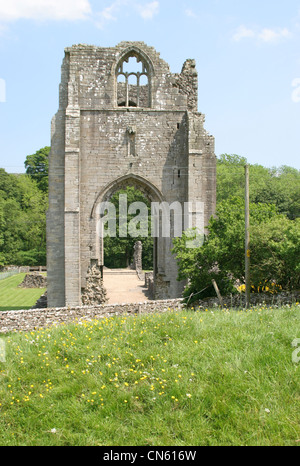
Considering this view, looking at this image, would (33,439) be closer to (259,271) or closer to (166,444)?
(166,444)

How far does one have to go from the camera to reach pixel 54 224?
15633 mm

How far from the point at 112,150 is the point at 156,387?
1156cm

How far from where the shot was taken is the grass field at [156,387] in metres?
4.86

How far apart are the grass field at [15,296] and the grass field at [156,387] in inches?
545

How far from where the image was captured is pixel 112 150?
15.6 metres

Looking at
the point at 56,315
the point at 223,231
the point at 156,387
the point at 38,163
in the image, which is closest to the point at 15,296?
the point at 56,315

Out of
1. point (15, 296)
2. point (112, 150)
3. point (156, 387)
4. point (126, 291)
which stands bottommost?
point (15, 296)

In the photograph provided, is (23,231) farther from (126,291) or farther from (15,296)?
(126,291)

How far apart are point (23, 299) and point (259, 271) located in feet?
54.4

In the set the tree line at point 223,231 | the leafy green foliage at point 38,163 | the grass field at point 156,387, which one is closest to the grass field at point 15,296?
the tree line at point 223,231

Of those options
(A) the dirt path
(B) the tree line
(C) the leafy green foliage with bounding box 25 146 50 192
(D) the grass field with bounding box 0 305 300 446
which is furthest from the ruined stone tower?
(C) the leafy green foliage with bounding box 25 146 50 192

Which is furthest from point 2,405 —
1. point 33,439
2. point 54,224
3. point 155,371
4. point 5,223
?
point 5,223

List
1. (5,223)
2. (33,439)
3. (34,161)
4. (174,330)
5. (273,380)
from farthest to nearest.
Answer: (34,161)
(5,223)
(174,330)
(273,380)
(33,439)

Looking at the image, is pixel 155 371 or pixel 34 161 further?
pixel 34 161
